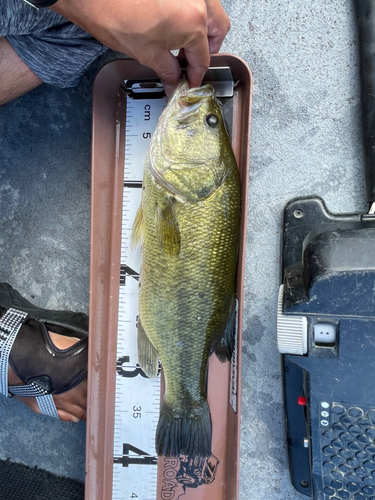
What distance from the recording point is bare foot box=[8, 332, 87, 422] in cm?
156

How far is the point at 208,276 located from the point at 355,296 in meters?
0.44

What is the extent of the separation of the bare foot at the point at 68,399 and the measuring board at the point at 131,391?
160 millimetres

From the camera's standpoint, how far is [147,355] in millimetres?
1443

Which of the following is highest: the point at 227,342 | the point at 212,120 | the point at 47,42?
the point at 47,42

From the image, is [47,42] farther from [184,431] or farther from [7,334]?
[184,431]

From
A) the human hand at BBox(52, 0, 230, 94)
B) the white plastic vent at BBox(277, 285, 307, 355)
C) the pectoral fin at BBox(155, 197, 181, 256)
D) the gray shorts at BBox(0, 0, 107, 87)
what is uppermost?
the gray shorts at BBox(0, 0, 107, 87)

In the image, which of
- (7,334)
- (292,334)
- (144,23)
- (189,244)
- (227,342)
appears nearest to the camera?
→ (144,23)

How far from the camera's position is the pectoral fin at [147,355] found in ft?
4.70

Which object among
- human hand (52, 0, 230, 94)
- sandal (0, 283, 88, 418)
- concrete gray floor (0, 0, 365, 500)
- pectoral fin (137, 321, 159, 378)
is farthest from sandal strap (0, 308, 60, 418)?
human hand (52, 0, 230, 94)

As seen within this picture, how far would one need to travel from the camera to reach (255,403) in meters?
1.61

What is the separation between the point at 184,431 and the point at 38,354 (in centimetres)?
63

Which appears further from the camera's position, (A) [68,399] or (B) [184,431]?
(A) [68,399]

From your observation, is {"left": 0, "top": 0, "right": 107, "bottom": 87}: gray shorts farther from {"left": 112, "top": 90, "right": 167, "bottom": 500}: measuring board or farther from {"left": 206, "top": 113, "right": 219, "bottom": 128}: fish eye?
{"left": 206, "top": 113, "right": 219, "bottom": 128}: fish eye

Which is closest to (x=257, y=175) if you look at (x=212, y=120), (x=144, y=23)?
(x=212, y=120)
